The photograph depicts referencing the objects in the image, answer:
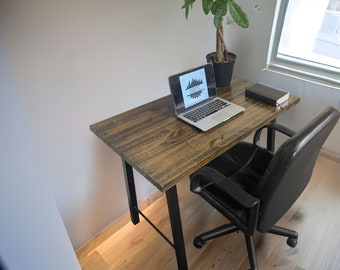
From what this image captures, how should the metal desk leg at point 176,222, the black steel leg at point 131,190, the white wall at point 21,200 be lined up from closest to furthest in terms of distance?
the white wall at point 21,200 → the metal desk leg at point 176,222 → the black steel leg at point 131,190

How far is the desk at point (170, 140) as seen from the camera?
1097 millimetres

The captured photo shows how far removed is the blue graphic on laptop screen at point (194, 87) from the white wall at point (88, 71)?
1.04ft

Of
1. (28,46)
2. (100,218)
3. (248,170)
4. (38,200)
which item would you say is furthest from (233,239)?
(28,46)

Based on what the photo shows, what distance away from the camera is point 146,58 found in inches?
59.8

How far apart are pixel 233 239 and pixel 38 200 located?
48.8 inches

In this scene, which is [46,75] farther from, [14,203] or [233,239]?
[233,239]

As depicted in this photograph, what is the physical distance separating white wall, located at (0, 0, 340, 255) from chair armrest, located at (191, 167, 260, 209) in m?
0.58

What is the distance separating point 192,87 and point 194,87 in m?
0.02

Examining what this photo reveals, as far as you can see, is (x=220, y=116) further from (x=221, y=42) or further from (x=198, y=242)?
(x=198, y=242)

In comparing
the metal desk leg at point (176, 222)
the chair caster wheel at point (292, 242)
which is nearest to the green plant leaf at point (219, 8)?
the metal desk leg at point (176, 222)

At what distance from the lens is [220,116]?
1.38 metres

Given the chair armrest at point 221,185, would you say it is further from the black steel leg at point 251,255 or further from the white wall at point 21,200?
the white wall at point 21,200

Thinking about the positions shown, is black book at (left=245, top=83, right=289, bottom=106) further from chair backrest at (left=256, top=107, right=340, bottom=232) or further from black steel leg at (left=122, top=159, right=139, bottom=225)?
black steel leg at (left=122, top=159, right=139, bottom=225)

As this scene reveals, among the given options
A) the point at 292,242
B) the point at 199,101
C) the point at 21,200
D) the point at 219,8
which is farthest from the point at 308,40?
the point at 21,200
